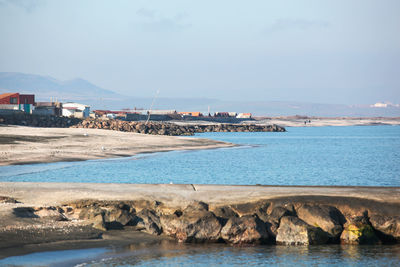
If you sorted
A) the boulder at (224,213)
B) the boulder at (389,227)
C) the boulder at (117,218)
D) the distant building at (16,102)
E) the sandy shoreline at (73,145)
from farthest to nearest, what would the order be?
the distant building at (16,102), the sandy shoreline at (73,145), the boulder at (224,213), the boulder at (117,218), the boulder at (389,227)

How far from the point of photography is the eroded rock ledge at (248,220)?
61.5ft

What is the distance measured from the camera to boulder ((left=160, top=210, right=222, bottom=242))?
18.8m

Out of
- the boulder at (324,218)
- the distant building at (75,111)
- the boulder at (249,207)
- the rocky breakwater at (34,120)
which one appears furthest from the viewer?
the distant building at (75,111)

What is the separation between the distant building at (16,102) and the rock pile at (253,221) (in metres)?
92.6

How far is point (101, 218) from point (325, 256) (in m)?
7.60

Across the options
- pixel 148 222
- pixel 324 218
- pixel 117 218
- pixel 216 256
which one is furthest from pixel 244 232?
pixel 117 218

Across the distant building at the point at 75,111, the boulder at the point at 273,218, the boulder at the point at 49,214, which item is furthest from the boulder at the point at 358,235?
the distant building at the point at 75,111

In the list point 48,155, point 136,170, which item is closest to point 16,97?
point 48,155

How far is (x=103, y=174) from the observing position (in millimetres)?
38594

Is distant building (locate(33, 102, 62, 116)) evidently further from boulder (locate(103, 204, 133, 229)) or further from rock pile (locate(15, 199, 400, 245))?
boulder (locate(103, 204, 133, 229))

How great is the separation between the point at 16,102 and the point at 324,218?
108 m

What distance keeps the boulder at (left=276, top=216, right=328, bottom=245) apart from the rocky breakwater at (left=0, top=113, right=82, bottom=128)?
69046 millimetres

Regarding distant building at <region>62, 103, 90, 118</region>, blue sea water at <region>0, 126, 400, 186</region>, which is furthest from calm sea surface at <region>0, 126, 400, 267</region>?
distant building at <region>62, 103, 90, 118</region>

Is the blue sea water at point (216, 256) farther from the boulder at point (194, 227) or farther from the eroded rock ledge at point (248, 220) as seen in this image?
the eroded rock ledge at point (248, 220)
